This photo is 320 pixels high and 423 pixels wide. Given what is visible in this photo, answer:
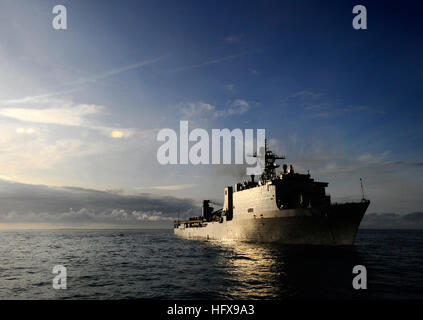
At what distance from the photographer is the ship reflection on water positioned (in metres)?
15.9

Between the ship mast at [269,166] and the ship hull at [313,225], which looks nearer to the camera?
the ship hull at [313,225]

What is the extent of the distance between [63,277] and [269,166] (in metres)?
36.5

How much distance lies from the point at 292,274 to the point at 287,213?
517 inches

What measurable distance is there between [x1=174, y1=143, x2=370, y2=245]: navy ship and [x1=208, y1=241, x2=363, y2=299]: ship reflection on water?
68.9 inches

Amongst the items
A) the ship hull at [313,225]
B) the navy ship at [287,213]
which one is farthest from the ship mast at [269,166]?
the ship hull at [313,225]

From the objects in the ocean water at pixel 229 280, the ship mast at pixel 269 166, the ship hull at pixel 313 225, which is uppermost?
the ship mast at pixel 269 166

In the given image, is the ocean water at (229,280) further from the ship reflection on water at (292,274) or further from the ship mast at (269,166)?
the ship mast at (269,166)

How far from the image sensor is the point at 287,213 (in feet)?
108

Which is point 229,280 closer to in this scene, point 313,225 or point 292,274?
point 292,274

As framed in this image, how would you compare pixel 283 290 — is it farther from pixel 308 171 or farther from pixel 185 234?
pixel 185 234

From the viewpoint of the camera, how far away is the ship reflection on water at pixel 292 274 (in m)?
15.9

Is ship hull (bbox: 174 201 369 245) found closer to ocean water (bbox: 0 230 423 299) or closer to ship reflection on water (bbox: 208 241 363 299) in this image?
ship reflection on water (bbox: 208 241 363 299)

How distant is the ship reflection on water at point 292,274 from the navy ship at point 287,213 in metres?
1.75

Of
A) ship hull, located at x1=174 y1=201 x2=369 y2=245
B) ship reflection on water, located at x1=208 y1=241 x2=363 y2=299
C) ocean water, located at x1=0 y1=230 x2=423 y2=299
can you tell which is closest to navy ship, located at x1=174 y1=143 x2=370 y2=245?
ship hull, located at x1=174 y1=201 x2=369 y2=245
